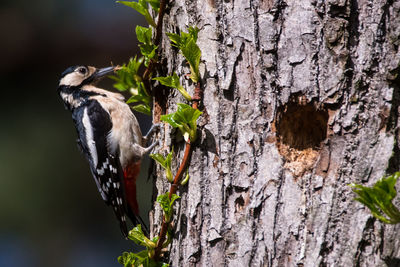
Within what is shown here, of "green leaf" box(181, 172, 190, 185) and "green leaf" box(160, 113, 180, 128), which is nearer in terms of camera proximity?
"green leaf" box(160, 113, 180, 128)

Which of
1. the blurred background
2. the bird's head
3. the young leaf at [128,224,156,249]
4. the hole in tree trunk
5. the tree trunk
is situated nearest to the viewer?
the tree trunk

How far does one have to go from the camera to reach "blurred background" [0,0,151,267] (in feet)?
15.1

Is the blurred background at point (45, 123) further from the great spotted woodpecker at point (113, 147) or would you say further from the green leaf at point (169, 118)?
the green leaf at point (169, 118)

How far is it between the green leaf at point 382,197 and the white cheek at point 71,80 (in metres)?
2.56

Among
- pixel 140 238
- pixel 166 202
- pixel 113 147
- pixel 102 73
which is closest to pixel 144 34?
pixel 166 202

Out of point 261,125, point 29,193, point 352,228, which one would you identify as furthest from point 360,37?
point 29,193

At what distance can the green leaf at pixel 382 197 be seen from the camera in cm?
164

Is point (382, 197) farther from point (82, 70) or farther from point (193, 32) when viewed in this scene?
point (82, 70)

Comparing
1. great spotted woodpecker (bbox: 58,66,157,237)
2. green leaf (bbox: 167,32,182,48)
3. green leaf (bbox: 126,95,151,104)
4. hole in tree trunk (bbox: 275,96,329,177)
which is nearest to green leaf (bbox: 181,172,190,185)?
hole in tree trunk (bbox: 275,96,329,177)

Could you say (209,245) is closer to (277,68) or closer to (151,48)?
(277,68)

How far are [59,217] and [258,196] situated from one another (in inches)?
136

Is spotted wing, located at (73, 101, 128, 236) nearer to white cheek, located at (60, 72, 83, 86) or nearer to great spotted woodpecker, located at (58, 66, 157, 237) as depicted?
great spotted woodpecker, located at (58, 66, 157, 237)

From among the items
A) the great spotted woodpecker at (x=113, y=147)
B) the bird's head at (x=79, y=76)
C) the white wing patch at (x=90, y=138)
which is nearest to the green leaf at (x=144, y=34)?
the great spotted woodpecker at (x=113, y=147)

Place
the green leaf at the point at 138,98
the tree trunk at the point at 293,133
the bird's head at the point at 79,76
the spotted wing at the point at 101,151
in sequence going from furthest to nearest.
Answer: the bird's head at the point at 79,76 < the spotted wing at the point at 101,151 < the green leaf at the point at 138,98 < the tree trunk at the point at 293,133
